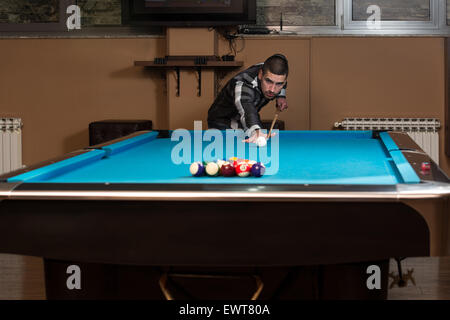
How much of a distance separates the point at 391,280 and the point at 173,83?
3.12 meters

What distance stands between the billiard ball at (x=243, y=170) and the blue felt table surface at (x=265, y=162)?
0.04 m

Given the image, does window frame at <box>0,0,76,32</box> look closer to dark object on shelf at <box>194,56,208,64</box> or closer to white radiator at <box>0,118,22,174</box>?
white radiator at <box>0,118,22,174</box>

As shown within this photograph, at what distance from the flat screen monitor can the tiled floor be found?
8.56ft

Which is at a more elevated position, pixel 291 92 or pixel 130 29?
pixel 130 29

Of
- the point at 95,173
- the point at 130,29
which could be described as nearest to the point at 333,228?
the point at 95,173

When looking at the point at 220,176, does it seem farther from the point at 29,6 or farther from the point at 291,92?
the point at 29,6

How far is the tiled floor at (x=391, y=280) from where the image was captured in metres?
3.00

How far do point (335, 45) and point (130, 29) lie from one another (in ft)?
6.39

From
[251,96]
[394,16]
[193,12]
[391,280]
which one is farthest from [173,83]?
[391,280]

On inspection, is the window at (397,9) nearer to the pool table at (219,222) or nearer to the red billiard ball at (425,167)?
the red billiard ball at (425,167)

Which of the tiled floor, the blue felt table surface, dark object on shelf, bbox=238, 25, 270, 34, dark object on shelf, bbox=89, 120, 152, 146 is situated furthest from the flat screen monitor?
the tiled floor

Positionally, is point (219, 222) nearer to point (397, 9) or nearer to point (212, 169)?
point (212, 169)

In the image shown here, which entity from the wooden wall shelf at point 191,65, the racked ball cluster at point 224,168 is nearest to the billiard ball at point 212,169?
the racked ball cluster at point 224,168
